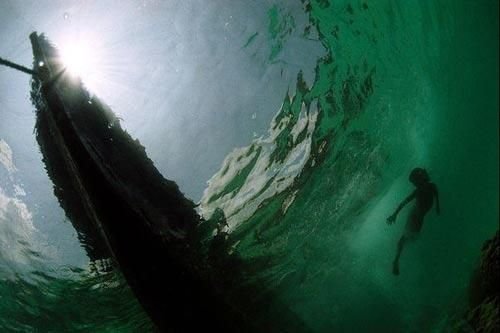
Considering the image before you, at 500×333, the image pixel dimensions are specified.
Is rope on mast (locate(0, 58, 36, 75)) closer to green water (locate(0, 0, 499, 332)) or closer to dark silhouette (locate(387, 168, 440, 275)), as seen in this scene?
green water (locate(0, 0, 499, 332))

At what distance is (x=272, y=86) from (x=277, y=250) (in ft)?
26.9

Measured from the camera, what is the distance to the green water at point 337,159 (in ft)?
34.1

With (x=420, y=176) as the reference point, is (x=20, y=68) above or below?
above

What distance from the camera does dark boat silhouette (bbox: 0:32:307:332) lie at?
488 centimetres

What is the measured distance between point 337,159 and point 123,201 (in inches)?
400

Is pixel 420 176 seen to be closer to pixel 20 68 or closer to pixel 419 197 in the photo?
pixel 419 197

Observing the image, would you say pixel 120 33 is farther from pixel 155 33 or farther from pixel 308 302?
pixel 308 302

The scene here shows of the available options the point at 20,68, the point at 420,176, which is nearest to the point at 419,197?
the point at 420,176

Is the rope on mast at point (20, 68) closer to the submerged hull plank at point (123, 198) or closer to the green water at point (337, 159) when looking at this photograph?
the submerged hull plank at point (123, 198)

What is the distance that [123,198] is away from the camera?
5047 mm

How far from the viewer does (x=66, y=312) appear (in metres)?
13.5

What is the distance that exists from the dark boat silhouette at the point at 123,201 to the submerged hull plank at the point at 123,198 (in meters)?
0.01

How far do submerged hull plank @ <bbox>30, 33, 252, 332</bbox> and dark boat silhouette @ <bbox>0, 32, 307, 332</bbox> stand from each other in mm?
15

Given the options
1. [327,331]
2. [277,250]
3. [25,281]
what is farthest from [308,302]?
[25,281]
